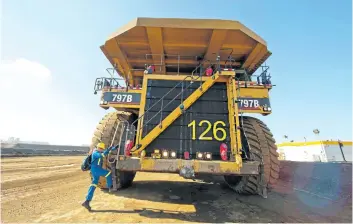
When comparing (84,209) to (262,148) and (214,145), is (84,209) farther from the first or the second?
(262,148)

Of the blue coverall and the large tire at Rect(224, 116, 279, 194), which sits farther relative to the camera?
the large tire at Rect(224, 116, 279, 194)

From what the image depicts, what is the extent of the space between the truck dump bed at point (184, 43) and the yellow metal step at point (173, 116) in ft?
2.81

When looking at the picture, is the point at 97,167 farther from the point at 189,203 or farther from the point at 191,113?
the point at 191,113

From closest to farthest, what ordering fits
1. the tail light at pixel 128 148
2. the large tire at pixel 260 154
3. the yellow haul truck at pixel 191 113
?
the yellow haul truck at pixel 191 113
the tail light at pixel 128 148
the large tire at pixel 260 154

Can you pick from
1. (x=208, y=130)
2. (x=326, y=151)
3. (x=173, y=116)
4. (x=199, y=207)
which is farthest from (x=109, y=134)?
(x=326, y=151)

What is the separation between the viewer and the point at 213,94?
4.49m

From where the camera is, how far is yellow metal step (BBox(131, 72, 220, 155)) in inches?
158

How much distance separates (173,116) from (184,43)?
2.77 metres

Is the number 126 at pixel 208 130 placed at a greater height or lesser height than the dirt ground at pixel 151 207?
greater

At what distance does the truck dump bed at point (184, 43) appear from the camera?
519 centimetres

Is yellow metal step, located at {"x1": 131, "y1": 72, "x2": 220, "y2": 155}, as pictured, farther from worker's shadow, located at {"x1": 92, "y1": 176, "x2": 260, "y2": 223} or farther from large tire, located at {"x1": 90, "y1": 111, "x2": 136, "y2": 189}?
worker's shadow, located at {"x1": 92, "y1": 176, "x2": 260, "y2": 223}

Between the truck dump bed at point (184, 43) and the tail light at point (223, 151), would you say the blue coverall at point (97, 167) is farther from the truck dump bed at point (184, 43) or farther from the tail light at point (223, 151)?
the truck dump bed at point (184, 43)

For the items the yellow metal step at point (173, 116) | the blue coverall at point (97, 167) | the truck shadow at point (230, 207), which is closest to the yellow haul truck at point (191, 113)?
the yellow metal step at point (173, 116)

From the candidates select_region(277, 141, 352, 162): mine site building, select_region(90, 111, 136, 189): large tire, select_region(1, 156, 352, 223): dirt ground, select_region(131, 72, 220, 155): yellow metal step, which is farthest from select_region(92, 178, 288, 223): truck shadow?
select_region(277, 141, 352, 162): mine site building
